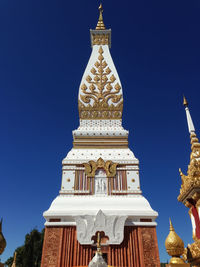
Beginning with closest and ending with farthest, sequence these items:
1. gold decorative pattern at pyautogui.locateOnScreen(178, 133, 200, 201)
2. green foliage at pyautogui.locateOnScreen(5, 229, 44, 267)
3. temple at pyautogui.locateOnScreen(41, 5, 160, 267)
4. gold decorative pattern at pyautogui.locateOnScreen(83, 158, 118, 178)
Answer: gold decorative pattern at pyautogui.locateOnScreen(178, 133, 200, 201)
temple at pyautogui.locateOnScreen(41, 5, 160, 267)
gold decorative pattern at pyautogui.locateOnScreen(83, 158, 118, 178)
green foliage at pyautogui.locateOnScreen(5, 229, 44, 267)

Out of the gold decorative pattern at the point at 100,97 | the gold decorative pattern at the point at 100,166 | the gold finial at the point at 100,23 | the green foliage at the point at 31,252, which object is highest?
the gold finial at the point at 100,23

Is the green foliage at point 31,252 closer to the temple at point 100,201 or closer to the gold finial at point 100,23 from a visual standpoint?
the temple at point 100,201

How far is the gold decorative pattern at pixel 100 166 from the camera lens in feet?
32.7

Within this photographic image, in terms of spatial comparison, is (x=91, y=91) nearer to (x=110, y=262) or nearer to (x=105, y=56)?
(x=105, y=56)

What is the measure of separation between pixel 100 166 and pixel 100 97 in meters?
4.78

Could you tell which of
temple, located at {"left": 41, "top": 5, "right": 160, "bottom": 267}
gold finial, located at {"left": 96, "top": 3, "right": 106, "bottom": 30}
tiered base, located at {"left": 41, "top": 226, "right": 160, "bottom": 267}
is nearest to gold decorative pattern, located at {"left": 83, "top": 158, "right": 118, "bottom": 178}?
temple, located at {"left": 41, "top": 5, "right": 160, "bottom": 267}

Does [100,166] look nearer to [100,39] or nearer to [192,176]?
[192,176]

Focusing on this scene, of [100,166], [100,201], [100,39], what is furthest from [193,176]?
[100,39]

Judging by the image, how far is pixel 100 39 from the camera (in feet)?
52.8

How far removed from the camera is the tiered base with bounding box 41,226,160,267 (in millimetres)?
7719

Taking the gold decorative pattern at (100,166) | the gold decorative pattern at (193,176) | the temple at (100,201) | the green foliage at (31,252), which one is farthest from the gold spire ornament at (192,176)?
the green foliage at (31,252)

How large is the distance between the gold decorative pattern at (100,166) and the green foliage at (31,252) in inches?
566

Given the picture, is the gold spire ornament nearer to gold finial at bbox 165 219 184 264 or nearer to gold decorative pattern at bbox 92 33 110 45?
gold finial at bbox 165 219 184 264

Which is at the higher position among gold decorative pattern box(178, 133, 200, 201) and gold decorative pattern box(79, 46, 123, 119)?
gold decorative pattern box(79, 46, 123, 119)
